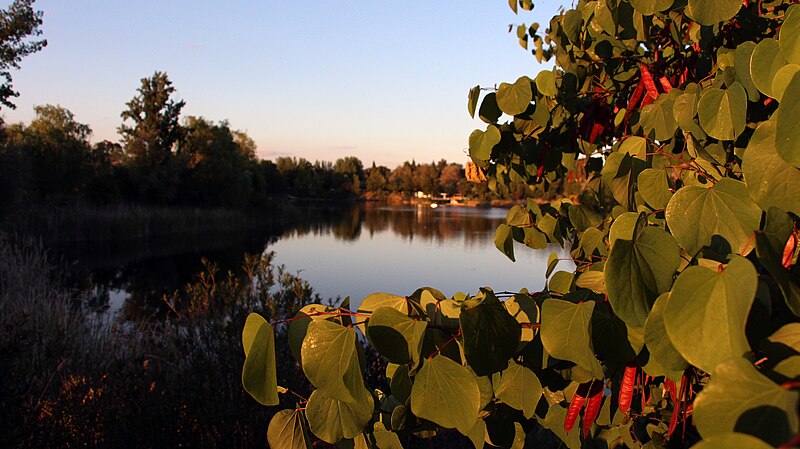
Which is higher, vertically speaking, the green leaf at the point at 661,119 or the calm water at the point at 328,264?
the green leaf at the point at 661,119

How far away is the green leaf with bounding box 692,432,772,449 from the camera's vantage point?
353 millimetres

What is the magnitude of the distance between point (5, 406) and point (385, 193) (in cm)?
8513

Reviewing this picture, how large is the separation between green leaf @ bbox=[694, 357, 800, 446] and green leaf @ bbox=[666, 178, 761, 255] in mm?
353

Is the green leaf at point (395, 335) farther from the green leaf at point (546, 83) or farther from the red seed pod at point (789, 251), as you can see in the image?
the green leaf at point (546, 83)

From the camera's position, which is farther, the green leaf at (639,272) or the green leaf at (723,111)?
the green leaf at (723,111)

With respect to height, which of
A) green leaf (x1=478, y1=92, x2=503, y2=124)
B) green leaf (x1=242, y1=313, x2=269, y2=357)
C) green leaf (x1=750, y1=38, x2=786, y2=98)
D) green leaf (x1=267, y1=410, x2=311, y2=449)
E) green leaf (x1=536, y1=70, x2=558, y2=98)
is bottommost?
green leaf (x1=267, y1=410, x2=311, y2=449)

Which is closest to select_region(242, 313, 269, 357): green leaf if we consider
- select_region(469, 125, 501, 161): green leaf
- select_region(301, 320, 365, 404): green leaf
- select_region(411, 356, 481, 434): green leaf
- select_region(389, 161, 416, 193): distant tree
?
select_region(301, 320, 365, 404): green leaf

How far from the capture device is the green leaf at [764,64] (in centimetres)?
74

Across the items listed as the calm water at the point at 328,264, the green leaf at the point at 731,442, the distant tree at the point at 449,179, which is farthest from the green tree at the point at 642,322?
the distant tree at the point at 449,179

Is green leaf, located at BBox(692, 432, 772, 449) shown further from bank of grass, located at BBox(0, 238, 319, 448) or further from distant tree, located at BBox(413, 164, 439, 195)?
distant tree, located at BBox(413, 164, 439, 195)

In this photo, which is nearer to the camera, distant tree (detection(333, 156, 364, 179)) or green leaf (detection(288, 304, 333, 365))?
green leaf (detection(288, 304, 333, 365))

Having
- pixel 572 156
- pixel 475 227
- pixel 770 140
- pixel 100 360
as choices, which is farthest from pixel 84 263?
pixel 475 227

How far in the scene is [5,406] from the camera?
2750mm

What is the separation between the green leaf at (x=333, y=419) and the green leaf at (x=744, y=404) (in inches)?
21.6
